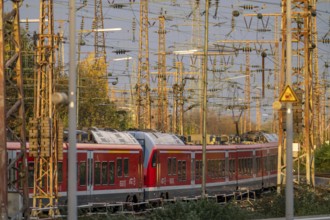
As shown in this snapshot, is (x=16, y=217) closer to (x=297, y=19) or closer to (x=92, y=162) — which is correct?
(x=92, y=162)

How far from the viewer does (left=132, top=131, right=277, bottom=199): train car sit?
44469 millimetres

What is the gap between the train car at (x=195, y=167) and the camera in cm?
4447

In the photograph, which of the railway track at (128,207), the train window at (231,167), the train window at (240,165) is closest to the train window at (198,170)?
→ the railway track at (128,207)

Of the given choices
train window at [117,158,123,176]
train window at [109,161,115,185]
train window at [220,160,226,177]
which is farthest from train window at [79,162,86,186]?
train window at [220,160,226,177]

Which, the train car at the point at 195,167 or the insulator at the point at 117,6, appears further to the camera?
the insulator at the point at 117,6

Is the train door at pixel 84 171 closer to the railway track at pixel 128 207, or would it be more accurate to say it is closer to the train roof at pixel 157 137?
the railway track at pixel 128 207

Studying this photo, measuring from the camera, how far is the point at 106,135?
41250 millimetres

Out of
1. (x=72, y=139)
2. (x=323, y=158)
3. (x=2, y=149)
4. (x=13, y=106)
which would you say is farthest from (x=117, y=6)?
(x=323, y=158)

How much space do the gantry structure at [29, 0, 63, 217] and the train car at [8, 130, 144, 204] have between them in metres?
1.01

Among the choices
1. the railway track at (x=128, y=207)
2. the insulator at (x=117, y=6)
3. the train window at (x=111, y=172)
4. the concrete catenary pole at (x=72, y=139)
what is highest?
the insulator at (x=117, y=6)

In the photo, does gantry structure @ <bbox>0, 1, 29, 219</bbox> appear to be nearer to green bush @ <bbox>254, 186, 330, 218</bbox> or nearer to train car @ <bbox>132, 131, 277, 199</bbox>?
green bush @ <bbox>254, 186, 330, 218</bbox>

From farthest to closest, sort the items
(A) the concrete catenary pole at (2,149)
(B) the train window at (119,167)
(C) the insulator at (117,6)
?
(C) the insulator at (117,6), (B) the train window at (119,167), (A) the concrete catenary pole at (2,149)

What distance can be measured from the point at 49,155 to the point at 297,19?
15509 mm

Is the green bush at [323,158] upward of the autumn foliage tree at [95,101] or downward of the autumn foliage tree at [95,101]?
downward
